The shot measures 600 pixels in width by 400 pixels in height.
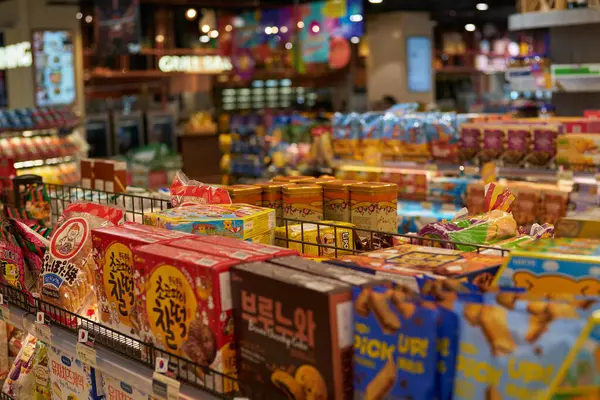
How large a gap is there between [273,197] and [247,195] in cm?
9

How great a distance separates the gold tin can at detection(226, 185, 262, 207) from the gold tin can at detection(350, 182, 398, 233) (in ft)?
1.03

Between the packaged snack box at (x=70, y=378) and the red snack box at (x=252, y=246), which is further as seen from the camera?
the packaged snack box at (x=70, y=378)

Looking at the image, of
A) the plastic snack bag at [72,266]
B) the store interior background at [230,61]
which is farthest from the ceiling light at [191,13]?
the plastic snack bag at [72,266]

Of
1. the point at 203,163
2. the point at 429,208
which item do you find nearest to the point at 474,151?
the point at 429,208

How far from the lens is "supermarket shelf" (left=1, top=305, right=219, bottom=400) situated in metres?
1.72

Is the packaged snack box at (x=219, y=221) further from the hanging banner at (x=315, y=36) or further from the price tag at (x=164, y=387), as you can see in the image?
the hanging banner at (x=315, y=36)

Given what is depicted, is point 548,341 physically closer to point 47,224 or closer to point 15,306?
point 15,306

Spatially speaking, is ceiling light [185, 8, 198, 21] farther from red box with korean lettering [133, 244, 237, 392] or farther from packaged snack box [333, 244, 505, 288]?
packaged snack box [333, 244, 505, 288]

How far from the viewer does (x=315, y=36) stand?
10.3 meters

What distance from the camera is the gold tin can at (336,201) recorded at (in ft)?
8.73

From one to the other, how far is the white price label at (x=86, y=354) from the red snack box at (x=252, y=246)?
0.43 metres

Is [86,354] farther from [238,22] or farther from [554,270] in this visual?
[238,22]

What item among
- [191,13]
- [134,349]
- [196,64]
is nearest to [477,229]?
[134,349]

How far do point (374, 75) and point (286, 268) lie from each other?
11989 mm
